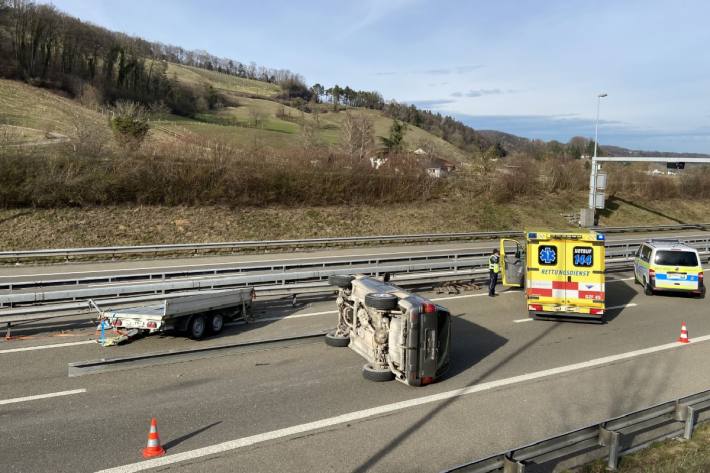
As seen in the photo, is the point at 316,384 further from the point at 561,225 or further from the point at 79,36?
the point at 79,36

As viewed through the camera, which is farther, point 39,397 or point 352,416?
point 39,397

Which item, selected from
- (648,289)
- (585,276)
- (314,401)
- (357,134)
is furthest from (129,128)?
(648,289)

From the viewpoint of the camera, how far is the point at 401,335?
827 centimetres

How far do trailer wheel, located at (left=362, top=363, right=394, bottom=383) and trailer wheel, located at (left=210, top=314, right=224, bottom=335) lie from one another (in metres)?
4.19

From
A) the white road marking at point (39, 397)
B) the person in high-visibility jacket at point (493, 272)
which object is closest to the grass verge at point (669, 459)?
the white road marking at point (39, 397)

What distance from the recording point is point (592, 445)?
606 centimetres

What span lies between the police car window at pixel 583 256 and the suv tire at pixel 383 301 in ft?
22.2

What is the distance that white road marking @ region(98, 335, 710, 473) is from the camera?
240 inches

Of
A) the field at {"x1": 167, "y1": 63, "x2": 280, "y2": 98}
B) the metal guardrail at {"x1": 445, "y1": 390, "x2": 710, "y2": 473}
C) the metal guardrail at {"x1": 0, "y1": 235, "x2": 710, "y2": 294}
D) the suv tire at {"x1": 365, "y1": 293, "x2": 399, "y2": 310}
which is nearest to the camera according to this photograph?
the metal guardrail at {"x1": 445, "y1": 390, "x2": 710, "y2": 473}

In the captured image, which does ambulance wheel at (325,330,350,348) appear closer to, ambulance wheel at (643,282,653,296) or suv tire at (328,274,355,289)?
suv tire at (328,274,355,289)

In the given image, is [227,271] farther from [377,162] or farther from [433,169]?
[433,169]

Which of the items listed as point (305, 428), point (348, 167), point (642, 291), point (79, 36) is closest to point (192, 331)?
point (305, 428)

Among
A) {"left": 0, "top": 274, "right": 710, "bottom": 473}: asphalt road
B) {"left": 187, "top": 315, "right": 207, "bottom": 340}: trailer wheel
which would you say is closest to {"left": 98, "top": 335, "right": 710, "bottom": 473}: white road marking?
{"left": 0, "top": 274, "right": 710, "bottom": 473}: asphalt road

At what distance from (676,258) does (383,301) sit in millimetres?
12825
